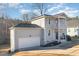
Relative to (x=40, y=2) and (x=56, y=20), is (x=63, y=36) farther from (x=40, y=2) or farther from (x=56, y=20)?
(x=40, y=2)

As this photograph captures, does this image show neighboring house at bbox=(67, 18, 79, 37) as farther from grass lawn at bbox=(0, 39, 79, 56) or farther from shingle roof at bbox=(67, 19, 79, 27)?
grass lawn at bbox=(0, 39, 79, 56)

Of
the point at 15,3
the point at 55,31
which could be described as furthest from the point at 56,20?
the point at 15,3

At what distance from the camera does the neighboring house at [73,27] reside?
4289 mm

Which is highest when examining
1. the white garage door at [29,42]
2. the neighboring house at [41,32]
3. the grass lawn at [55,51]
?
the neighboring house at [41,32]

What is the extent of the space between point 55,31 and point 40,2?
1.79 ft

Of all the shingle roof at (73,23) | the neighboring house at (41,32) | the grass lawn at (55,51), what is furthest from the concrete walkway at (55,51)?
the shingle roof at (73,23)

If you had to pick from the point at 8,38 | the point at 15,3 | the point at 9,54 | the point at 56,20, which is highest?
the point at 15,3

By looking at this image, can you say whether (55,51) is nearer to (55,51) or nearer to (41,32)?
(55,51)

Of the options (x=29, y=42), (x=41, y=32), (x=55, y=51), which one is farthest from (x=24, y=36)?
(x=55, y=51)

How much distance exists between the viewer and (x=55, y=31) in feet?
14.1

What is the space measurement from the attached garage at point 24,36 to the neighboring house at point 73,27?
51 centimetres

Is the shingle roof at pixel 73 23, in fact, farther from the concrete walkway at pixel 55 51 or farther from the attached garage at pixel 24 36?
the attached garage at pixel 24 36

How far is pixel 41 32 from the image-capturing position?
4.29 metres

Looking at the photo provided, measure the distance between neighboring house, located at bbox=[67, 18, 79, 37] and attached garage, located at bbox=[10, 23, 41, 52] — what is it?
0.51 meters
